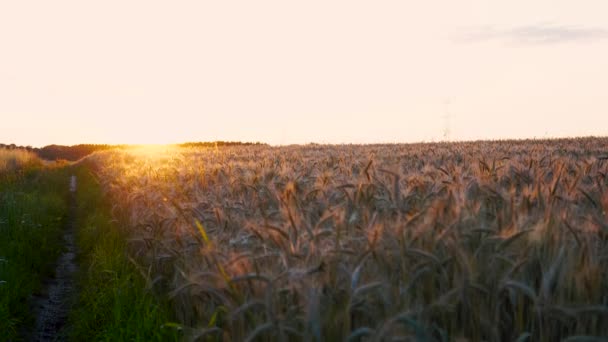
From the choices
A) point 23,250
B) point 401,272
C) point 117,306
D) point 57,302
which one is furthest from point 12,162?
point 401,272

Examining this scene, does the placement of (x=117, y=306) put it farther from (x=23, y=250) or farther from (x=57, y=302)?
(x=23, y=250)

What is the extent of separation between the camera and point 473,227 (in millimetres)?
3104

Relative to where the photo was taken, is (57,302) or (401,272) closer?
(401,272)

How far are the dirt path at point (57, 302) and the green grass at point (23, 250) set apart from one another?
141mm

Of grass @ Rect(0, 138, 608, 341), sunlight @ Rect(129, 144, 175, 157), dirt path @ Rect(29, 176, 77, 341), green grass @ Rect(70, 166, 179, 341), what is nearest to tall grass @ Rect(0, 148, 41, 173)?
sunlight @ Rect(129, 144, 175, 157)

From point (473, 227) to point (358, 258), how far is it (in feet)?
2.42

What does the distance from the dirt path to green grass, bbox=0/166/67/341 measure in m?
0.14

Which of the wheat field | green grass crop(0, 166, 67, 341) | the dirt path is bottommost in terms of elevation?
the dirt path

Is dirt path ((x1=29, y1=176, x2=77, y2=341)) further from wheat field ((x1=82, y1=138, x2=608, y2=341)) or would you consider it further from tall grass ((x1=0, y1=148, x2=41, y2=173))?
tall grass ((x1=0, y1=148, x2=41, y2=173))

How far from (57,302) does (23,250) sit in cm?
210

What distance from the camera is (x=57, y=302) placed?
23.5 ft

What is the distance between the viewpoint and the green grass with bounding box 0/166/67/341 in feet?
20.8

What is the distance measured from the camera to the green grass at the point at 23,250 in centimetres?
634

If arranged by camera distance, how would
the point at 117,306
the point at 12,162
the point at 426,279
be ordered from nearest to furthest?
1. the point at 426,279
2. the point at 117,306
3. the point at 12,162
